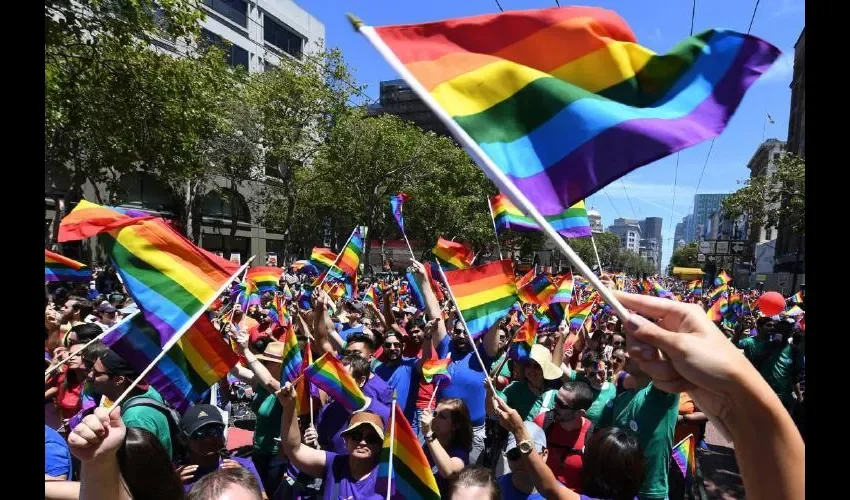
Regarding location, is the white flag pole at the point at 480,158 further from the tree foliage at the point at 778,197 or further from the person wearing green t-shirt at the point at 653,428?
the tree foliage at the point at 778,197

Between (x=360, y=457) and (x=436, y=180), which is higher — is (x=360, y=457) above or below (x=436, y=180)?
below

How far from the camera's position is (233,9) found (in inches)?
1593

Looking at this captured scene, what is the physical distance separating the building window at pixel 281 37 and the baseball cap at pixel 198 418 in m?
43.6

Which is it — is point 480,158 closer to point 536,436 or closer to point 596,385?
point 536,436

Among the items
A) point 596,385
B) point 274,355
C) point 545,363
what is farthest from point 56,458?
point 596,385

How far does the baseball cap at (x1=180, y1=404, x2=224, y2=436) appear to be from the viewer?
326 cm

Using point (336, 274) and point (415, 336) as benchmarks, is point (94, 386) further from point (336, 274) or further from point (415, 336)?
point (336, 274)

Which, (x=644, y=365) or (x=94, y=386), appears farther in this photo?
(x=94, y=386)

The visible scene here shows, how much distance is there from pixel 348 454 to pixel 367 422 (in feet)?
0.93

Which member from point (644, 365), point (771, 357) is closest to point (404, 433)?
point (644, 365)

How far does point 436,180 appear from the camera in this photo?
3469 centimetres

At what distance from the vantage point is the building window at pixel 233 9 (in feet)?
127

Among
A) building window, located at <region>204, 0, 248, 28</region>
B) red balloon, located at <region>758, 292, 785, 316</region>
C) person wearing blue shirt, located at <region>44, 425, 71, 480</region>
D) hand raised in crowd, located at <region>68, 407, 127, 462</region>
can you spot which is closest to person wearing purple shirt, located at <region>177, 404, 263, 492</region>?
person wearing blue shirt, located at <region>44, 425, 71, 480</region>
